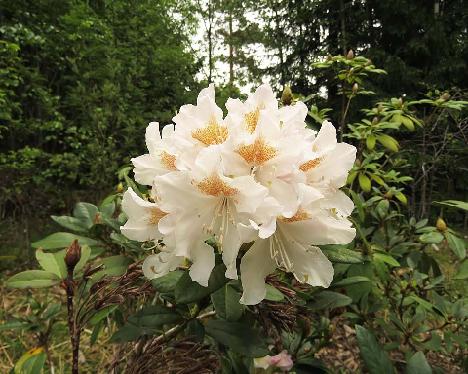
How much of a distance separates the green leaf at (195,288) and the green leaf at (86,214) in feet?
1.67

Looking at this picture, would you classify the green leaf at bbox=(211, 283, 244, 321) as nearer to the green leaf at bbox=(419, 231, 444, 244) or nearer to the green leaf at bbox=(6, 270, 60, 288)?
the green leaf at bbox=(6, 270, 60, 288)

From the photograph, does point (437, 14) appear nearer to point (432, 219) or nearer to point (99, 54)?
point (432, 219)

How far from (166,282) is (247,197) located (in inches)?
11.8

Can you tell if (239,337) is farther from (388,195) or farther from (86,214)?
(388,195)

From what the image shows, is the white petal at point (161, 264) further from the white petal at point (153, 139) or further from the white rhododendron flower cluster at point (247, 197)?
the white petal at point (153, 139)

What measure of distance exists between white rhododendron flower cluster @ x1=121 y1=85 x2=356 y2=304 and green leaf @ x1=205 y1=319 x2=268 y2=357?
0.17 meters

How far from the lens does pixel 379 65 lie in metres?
7.68

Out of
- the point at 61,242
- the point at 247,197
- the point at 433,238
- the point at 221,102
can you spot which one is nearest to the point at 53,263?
the point at 61,242

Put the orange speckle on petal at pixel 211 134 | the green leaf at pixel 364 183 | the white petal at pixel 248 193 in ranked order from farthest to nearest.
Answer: the green leaf at pixel 364 183, the orange speckle on petal at pixel 211 134, the white petal at pixel 248 193

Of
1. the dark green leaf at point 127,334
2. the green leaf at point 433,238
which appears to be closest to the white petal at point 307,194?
the dark green leaf at point 127,334

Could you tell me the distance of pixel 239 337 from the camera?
0.82 meters

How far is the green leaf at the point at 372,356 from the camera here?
74 centimetres

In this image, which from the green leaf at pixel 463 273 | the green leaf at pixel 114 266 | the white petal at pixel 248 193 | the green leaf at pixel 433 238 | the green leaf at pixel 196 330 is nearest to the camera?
the white petal at pixel 248 193

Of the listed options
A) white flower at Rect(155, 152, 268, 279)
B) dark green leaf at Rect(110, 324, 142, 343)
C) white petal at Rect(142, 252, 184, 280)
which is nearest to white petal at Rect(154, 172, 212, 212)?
white flower at Rect(155, 152, 268, 279)
